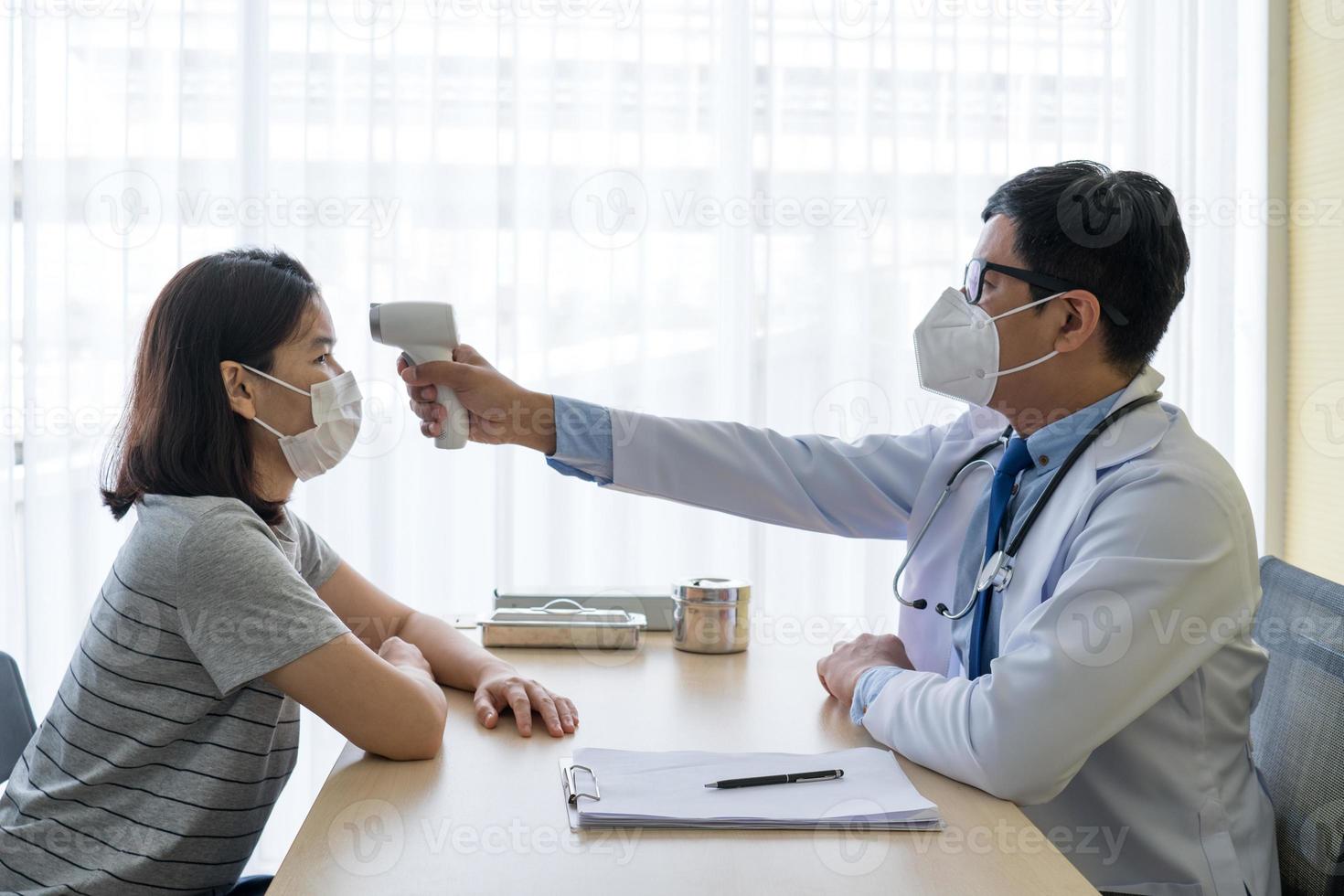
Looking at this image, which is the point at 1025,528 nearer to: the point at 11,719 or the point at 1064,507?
the point at 1064,507

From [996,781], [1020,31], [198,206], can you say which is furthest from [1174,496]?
[198,206]

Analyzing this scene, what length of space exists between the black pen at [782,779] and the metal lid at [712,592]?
Answer: 576 mm

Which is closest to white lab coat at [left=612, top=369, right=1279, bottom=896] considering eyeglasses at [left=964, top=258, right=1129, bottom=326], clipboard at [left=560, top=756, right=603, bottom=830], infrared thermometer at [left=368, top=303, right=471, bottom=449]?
eyeglasses at [left=964, top=258, right=1129, bottom=326]

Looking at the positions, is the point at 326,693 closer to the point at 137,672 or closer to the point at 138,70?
the point at 137,672

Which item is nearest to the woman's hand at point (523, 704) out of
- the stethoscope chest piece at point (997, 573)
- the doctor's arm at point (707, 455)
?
the doctor's arm at point (707, 455)

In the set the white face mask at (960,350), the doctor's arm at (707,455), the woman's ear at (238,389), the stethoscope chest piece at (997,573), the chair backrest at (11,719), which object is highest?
the white face mask at (960,350)

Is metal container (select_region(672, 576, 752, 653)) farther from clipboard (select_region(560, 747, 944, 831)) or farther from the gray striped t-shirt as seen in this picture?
the gray striped t-shirt

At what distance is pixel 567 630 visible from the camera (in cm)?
184

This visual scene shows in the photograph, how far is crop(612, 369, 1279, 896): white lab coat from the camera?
122 cm

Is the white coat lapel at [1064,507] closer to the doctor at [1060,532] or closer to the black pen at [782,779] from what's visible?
the doctor at [1060,532]

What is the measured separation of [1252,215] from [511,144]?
200 cm

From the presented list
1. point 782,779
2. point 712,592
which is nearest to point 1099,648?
point 782,779

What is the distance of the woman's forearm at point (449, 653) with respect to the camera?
160cm

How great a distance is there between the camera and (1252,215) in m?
2.97
